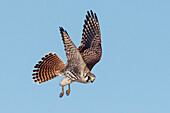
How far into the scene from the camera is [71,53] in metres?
15.5

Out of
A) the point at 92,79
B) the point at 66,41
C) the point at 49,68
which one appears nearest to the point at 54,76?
the point at 49,68

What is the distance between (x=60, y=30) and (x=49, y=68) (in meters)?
3.20

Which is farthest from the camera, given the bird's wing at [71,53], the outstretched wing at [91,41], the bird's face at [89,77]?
the outstretched wing at [91,41]

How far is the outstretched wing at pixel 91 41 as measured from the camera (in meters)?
19.1

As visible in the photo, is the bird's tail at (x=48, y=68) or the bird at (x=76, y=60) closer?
the bird at (x=76, y=60)

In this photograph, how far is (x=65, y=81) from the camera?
17281 millimetres

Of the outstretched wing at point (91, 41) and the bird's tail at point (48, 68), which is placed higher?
the outstretched wing at point (91, 41)

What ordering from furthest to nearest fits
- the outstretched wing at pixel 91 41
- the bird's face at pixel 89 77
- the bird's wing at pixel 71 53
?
the outstretched wing at pixel 91 41 < the bird's face at pixel 89 77 < the bird's wing at pixel 71 53

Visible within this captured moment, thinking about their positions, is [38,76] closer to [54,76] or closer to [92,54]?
[54,76]

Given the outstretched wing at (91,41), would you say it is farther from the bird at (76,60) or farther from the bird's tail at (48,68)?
the bird's tail at (48,68)

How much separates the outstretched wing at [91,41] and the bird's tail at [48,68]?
1.74 m

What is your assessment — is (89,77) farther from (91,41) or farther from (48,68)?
(91,41)

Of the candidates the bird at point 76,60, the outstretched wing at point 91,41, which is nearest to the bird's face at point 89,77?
the bird at point 76,60

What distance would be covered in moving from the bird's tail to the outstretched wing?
174 centimetres
